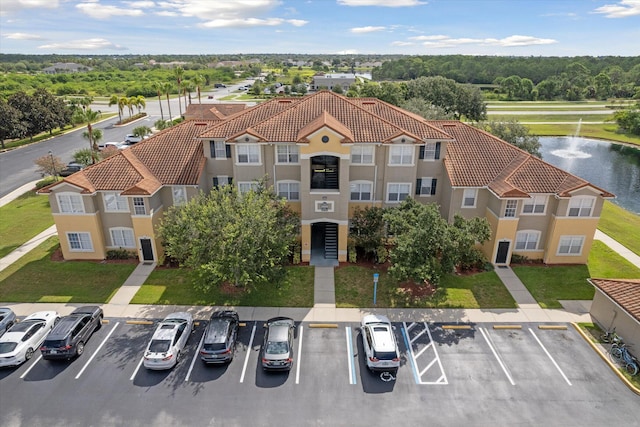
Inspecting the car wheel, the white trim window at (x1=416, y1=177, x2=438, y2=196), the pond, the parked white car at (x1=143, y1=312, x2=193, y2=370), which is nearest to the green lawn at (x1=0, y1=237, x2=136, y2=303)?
the car wheel

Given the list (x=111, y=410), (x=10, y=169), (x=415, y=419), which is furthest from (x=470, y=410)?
(x=10, y=169)

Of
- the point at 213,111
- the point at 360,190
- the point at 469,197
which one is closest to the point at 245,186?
the point at 360,190

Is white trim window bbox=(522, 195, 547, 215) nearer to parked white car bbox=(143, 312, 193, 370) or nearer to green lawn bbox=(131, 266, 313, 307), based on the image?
green lawn bbox=(131, 266, 313, 307)

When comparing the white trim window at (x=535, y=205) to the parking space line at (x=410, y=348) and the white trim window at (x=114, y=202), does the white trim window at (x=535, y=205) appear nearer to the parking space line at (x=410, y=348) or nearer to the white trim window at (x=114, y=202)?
the parking space line at (x=410, y=348)

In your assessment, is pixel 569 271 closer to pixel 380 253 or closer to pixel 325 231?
pixel 380 253

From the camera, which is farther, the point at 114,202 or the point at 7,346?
the point at 114,202

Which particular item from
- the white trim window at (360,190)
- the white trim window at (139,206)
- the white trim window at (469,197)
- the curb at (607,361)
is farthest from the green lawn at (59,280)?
the curb at (607,361)

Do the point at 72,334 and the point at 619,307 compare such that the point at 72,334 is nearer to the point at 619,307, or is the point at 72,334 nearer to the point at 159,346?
the point at 159,346
